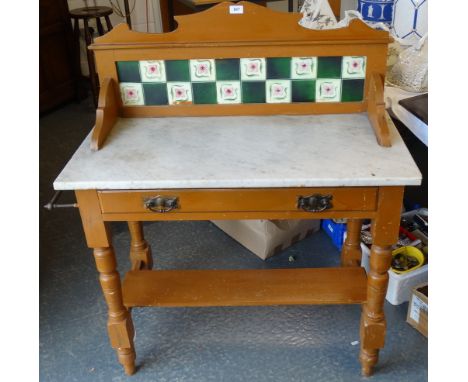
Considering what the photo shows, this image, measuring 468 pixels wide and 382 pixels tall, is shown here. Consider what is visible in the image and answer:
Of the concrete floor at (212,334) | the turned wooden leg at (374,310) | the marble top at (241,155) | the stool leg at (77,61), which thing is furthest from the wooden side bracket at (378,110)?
the stool leg at (77,61)

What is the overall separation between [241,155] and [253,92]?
11.7 inches

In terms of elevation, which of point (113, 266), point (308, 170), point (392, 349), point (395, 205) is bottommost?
point (392, 349)

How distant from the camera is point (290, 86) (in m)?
1.54

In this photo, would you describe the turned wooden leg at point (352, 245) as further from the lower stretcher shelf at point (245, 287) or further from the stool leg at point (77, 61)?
the stool leg at point (77, 61)

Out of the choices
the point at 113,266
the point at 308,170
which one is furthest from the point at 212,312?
the point at 308,170

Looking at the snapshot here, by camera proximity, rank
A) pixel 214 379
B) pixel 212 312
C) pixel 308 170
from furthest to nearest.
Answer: pixel 212 312
pixel 214 379
pixel 308 170

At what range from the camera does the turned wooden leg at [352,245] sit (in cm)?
184

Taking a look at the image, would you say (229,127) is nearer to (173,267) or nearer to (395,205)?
(395,205)

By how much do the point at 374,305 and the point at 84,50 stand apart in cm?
334

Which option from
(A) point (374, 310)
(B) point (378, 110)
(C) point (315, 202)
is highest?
(B) point (378, 110)

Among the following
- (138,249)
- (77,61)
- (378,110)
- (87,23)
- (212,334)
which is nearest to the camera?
(378,110)

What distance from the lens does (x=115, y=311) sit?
153 cm

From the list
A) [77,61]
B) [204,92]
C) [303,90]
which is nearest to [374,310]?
[303,90]

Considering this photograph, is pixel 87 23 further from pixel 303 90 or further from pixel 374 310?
pixel 374 310
